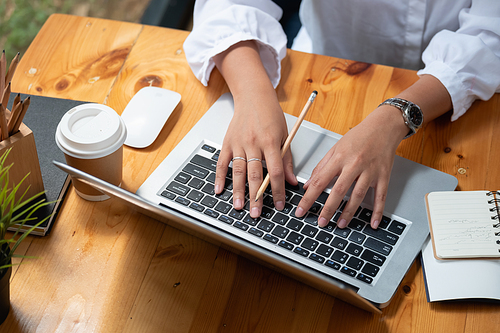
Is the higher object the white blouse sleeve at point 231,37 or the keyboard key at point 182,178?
the white blouse sleeve at point 231,37

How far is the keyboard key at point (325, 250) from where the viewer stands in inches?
23.0

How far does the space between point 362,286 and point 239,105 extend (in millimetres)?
381

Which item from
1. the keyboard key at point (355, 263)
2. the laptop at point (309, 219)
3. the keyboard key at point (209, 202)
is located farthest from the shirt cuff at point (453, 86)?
the keyboard key at point (209, 202)

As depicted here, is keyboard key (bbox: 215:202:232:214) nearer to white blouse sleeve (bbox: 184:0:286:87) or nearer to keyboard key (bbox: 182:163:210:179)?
keyboard key (bbox: 182:163:210:179)

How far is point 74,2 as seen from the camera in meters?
1.91

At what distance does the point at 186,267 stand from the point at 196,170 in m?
0.16

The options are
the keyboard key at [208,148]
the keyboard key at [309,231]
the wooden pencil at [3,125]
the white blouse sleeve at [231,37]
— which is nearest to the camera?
the wooden pencil at [3,125]

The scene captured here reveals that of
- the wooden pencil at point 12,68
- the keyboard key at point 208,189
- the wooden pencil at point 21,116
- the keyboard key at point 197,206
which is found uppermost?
the wooden pencil at point 12,68

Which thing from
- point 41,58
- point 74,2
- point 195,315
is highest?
point 41,58

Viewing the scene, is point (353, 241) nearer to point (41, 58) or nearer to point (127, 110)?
point (127, 110)

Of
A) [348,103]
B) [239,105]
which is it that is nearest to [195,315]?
[239,105]

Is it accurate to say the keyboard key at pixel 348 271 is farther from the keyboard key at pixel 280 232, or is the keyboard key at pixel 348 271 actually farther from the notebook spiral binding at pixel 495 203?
the notebook spiral binding at pixel 495 203

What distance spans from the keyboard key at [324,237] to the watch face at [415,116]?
0.28m

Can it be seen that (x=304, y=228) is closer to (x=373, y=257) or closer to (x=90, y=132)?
(x=373, y=257)
